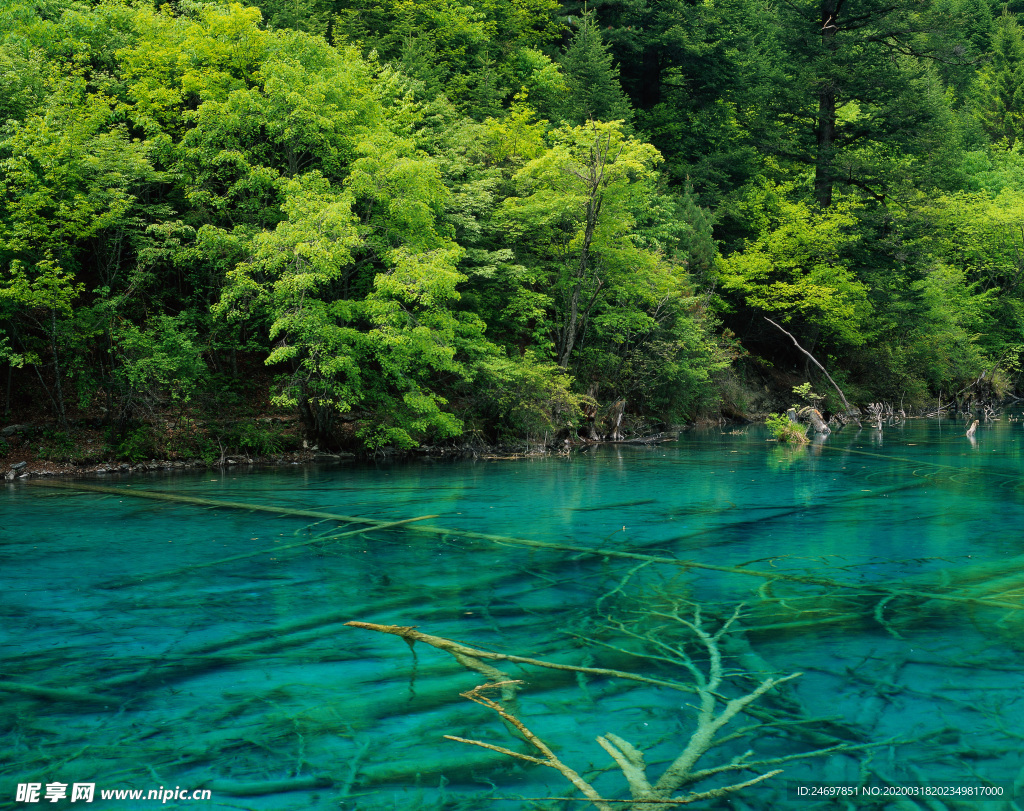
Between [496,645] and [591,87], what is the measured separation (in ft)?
98.1

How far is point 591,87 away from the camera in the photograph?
A: 104ft

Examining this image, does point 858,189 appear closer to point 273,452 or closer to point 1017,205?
point 1017,205

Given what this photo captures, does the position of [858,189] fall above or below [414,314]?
above

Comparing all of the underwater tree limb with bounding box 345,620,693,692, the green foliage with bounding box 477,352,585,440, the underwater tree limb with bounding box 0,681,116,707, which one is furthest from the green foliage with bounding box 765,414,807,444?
the underwater tree limb with bounding box 0,681,116,707

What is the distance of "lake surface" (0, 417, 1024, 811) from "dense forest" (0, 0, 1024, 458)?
19.7ft

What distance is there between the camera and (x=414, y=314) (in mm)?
18750

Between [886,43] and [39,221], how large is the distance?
32.6 meters

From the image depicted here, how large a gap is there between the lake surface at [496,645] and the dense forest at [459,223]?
5997 mm

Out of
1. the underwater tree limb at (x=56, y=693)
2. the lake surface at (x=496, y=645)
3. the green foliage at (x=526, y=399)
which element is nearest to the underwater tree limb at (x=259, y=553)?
the lake surface at (x=496, y=645)

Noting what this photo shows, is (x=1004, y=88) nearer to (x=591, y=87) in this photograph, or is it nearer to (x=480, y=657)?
(x=591, y=87)

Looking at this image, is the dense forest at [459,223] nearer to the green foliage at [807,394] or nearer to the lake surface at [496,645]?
the green foliage at [807,394]

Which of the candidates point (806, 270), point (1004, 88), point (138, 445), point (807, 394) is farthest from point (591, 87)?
point (1004, 88)

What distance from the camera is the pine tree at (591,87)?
31.2m

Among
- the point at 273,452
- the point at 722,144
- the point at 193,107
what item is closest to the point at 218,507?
the point at 273,452
